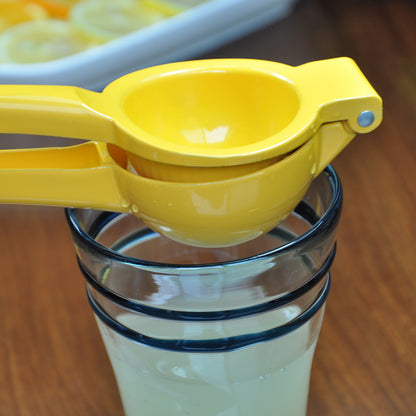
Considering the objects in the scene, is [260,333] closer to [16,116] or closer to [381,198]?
[16,116]

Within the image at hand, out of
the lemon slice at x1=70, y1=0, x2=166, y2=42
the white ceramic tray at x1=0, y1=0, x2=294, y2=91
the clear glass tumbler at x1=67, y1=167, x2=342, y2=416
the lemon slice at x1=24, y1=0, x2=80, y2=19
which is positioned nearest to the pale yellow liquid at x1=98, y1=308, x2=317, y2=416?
the clear glass tumbler at x1=67, y1=167, x2=342, y2=416

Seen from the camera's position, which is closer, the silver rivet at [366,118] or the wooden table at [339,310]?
the silver rivet at [366,118]

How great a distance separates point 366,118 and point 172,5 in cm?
60

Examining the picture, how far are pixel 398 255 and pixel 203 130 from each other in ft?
0.70

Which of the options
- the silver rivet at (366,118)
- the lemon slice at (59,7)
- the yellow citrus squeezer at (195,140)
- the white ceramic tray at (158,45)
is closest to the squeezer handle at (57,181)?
the yellow citrus squeezer at (195,140)

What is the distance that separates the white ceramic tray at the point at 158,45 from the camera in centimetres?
60

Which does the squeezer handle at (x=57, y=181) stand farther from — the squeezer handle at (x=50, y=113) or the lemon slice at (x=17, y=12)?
the lemon slice at (x=17, y=12)

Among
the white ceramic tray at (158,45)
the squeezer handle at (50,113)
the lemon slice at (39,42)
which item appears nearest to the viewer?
the squeezer handle at (50,113)

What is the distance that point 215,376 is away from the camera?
32cm

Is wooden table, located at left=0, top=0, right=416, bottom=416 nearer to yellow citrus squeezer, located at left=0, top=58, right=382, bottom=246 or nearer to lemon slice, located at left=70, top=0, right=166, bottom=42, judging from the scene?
yellow citrus squeezer, located at left=0, top=58, right=382, bottom=246

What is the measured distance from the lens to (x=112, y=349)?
339mm

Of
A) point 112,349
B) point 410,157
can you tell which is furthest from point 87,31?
point 112,349

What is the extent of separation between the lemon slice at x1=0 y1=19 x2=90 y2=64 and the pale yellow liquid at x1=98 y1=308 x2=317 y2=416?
1.71 feet

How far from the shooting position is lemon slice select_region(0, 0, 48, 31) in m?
0.84
